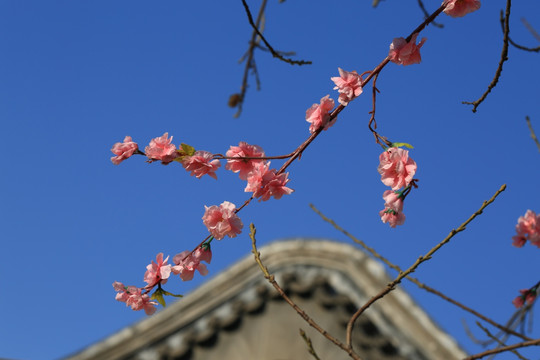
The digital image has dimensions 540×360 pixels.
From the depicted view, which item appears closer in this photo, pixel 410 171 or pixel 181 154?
pixel 410 171

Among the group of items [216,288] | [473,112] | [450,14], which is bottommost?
[473,112]

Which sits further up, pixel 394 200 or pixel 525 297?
pixel 394 200

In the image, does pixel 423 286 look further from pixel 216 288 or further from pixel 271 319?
pixel 216 288

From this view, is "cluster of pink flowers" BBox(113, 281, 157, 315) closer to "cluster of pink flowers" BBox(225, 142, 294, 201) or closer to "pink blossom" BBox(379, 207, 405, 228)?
"cluster of pink flowers" BBox(225, 142, 294, 201)

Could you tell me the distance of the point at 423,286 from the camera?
225 cm

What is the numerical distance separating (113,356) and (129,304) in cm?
229

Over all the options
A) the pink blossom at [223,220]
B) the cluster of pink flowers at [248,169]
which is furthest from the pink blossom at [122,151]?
the pink blossom at [223,220]

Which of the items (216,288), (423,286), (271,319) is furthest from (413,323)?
(423,286)

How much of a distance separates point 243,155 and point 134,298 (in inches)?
26.1

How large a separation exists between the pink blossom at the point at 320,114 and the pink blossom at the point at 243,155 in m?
0.22

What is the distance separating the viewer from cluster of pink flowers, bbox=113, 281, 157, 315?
2152mm

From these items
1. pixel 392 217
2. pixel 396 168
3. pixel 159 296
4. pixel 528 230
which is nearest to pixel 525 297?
pixel 528 230

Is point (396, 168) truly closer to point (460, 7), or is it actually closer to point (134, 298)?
point (460, 7)

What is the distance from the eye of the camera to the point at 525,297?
A: 3.12m
